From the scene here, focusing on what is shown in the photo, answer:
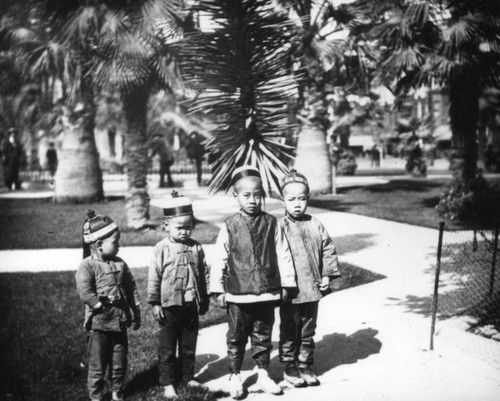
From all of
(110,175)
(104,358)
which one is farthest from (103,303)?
(110,175)

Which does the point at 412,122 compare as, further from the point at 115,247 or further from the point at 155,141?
the point at 115,247

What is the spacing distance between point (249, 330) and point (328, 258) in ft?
2.65

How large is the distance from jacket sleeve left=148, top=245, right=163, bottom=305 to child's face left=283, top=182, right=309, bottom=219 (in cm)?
101

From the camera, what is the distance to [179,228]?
353cm

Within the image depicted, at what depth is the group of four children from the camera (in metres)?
3.34

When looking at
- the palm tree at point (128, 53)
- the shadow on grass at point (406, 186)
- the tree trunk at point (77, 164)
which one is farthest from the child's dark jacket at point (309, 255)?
the shadow on grass at point (406, 186)

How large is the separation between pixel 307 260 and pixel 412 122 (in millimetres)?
22809

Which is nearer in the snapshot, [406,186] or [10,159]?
[406,186]

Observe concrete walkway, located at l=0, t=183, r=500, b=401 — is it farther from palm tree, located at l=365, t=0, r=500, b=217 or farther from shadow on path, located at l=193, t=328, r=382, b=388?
palm tree, located at l=365, t=0, r=500, b=217

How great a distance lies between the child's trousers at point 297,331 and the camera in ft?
12.0

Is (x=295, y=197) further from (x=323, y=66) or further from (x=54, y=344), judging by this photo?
(x=323, y=66)

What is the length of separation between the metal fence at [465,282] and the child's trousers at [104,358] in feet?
8.33

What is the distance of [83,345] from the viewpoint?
445 cm

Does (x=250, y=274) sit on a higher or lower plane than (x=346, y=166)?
lower
